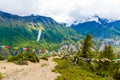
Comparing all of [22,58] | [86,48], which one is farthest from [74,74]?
[22,58]

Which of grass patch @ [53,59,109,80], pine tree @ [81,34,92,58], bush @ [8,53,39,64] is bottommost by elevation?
grass patch @ [53,59,109,80]

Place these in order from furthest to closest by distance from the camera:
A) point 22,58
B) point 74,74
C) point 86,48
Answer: point 22,58 < point 86,48 < point 74,74

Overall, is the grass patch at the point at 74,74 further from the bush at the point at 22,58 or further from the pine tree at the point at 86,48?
the bush at the point at 22,58

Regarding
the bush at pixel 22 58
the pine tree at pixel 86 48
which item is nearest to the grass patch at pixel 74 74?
the pine tree at pixel 86 48

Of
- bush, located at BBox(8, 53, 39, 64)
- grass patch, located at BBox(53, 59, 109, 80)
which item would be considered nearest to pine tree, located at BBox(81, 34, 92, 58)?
bush, located at BBox(8, 53, 39, 64)

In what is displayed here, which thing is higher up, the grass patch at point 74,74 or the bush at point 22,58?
the bush at point 22,58

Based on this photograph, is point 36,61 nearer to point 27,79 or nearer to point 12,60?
point 12,60

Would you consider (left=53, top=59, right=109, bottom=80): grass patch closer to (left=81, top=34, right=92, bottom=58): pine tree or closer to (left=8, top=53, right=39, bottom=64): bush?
(left=81, top=34, right=92, bottom=58): pine tree

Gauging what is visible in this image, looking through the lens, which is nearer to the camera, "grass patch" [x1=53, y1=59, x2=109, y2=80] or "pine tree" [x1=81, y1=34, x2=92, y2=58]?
"grass patch" [x1=53, y1=59, x2=109, y2=80]

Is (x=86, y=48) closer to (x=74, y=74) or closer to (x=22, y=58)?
(x=22, y=58)

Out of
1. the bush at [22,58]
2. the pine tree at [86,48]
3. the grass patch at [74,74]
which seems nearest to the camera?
the grass patch at [74,74]

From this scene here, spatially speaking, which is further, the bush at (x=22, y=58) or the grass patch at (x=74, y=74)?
the bush at (x=22, y=58)

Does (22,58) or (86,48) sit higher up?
(86,48)

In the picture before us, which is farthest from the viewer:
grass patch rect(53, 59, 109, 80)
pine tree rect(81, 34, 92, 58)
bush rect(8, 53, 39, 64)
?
pine tree rect(81, 34, 92, 58)
